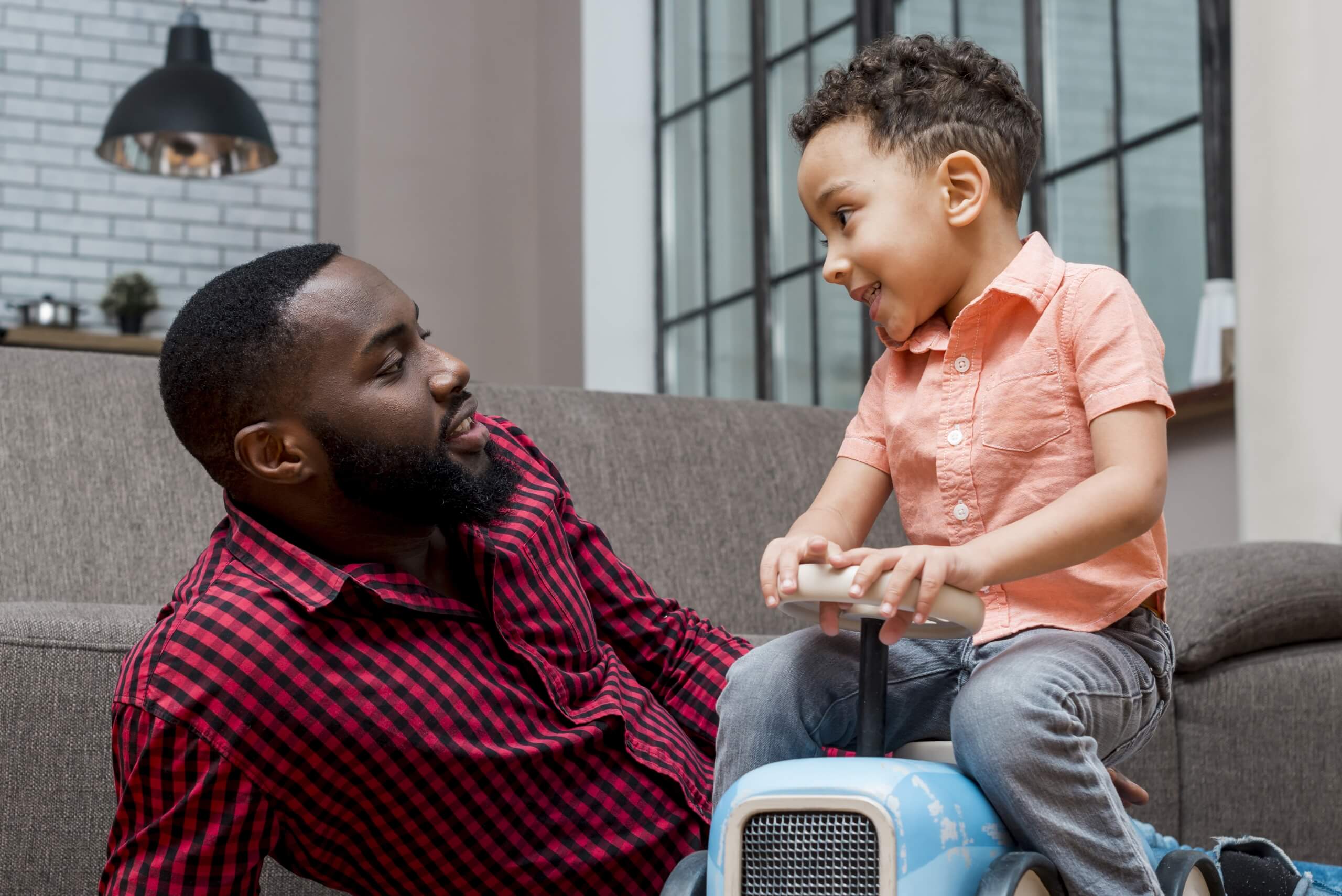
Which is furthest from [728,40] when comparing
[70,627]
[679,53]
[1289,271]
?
[70,627]

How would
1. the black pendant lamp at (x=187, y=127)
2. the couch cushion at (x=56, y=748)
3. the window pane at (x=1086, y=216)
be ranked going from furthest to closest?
the black pendant lamp at (x=187, y=127) < the window pane at (x=1086, y=216) < the couch cushion at (x=56, y=748)

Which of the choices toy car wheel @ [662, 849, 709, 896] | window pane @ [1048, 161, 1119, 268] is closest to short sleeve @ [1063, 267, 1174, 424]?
toy car wheel @ [662, 849, 709, 896]

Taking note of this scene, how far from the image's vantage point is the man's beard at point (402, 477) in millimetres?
1312

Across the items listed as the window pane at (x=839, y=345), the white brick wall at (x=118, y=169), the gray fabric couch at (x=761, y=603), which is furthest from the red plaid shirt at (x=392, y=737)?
the white brick wall at (x=118, y=169)

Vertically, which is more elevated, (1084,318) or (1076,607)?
(1084,318)

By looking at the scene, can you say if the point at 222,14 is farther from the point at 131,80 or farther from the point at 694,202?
the point at 694,202

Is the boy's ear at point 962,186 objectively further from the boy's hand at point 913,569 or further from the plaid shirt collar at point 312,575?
the plaid shirt collar at point 312,575

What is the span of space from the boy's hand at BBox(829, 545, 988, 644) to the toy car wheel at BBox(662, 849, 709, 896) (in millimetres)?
235

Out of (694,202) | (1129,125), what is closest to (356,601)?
(1129,125)

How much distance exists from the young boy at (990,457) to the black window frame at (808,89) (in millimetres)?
1470

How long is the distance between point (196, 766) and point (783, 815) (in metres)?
0.46

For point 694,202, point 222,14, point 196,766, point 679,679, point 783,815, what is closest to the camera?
point 783,815

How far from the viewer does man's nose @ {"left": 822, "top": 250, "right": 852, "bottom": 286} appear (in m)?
1.19

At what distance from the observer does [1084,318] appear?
1.18m
